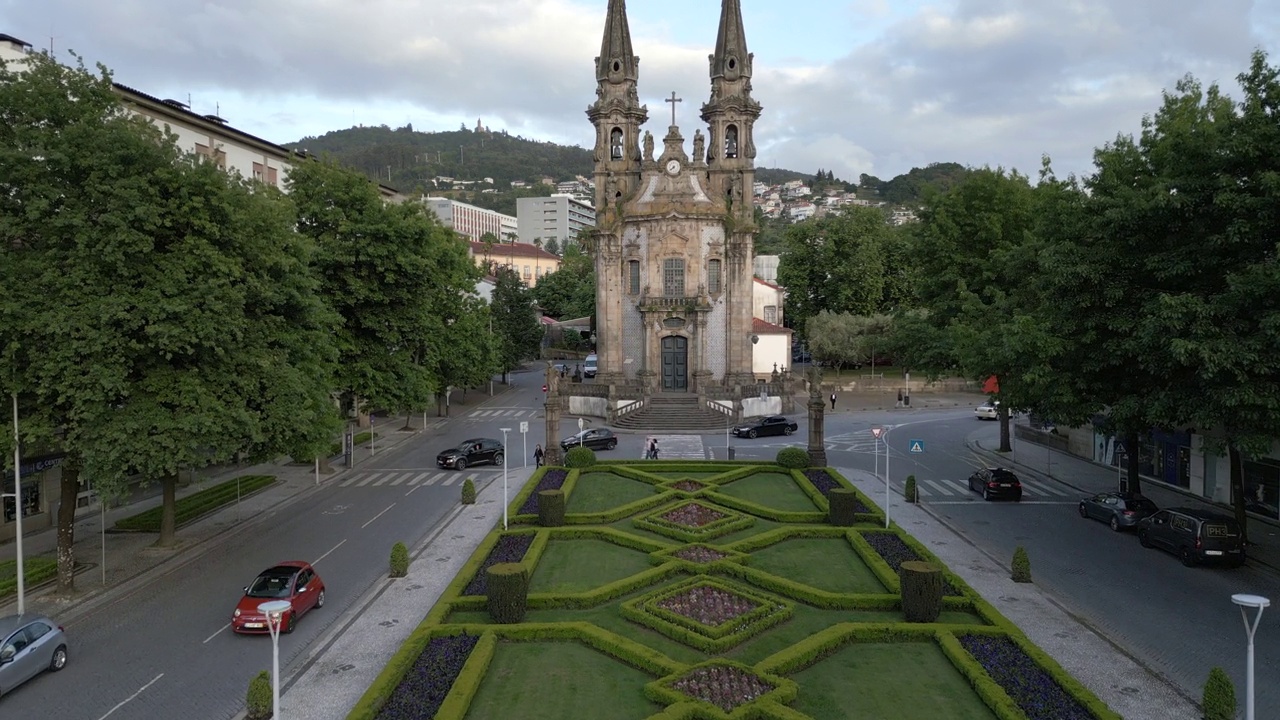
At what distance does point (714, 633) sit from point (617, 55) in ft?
174

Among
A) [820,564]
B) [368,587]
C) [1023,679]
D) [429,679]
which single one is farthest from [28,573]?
[1023,679]

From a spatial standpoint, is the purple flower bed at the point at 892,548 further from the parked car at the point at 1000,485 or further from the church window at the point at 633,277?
the church window at the point at 633,277

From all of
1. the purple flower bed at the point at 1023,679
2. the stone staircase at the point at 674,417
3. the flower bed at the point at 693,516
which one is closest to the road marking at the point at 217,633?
the flower bed at the point at 693,516

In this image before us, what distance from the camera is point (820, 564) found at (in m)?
25.9

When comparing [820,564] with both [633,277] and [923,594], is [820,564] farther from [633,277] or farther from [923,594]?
[633,277]

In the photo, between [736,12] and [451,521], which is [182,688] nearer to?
[451,521]

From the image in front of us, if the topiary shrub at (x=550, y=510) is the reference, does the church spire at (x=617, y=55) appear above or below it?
above

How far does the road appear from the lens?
17.8m

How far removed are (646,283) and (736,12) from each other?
888 inches

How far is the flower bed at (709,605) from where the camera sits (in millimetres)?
20609

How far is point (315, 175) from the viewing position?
38969mm

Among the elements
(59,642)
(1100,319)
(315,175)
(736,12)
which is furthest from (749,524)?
(736,12)

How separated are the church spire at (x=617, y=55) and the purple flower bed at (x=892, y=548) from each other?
4553 centimetres

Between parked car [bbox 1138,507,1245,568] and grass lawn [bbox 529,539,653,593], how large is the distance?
1715cm
